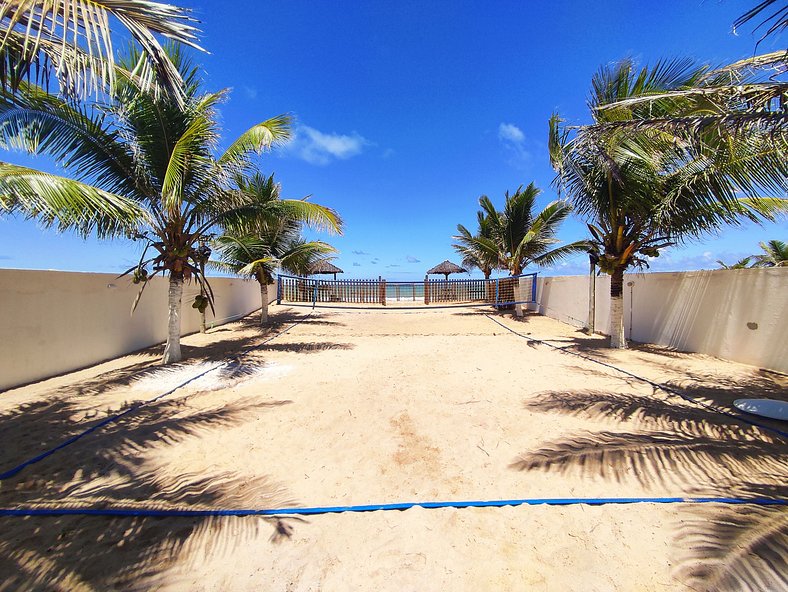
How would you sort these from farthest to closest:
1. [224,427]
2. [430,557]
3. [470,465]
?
[224,427]
[470,465]
[430,557]

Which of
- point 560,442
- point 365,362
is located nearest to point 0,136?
point 365,362

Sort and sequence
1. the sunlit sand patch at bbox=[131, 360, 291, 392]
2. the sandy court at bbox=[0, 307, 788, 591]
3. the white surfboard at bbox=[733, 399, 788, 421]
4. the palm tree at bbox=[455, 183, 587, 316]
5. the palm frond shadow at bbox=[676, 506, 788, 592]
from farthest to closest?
the palm tree at bbox=[455, 183, 587, 316] < the sunlit sand patch at bbox=[131, 360, 291, 392] < the white surfboard at bbox=[733, 399, 788, 421] < the sandy court at bbox=[0, 307, 788, 591] < the palm frond shadow at bbox=[676, 506, 788, 592]

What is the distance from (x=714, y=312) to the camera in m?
5.97

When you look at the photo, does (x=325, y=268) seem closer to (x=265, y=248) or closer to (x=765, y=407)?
(x=265, y=248)

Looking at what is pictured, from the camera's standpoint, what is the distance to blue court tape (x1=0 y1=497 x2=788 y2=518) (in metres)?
2.14

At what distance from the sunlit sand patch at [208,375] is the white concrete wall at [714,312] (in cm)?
791

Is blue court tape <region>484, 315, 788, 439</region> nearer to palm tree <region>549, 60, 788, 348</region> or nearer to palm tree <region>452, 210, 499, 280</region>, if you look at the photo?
palm tree <region>549, 60, 788, 348</region>

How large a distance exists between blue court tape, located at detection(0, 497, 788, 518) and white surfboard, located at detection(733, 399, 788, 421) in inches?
75.5

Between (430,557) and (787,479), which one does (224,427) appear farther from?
(787,479)

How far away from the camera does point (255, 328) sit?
10.7 m

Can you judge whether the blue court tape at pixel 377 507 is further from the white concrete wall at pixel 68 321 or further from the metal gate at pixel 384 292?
the metal gate at pixel 384 292

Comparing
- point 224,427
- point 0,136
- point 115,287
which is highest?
point 0,136

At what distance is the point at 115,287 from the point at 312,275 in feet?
45.4

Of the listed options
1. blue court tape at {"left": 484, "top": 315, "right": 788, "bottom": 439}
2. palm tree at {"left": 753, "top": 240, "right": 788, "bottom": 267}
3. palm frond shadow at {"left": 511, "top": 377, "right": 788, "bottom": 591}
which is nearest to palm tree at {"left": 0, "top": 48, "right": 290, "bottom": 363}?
palm frond shadow at {"left": 511, "top": 377, "right": 788, "bottom": 591}
